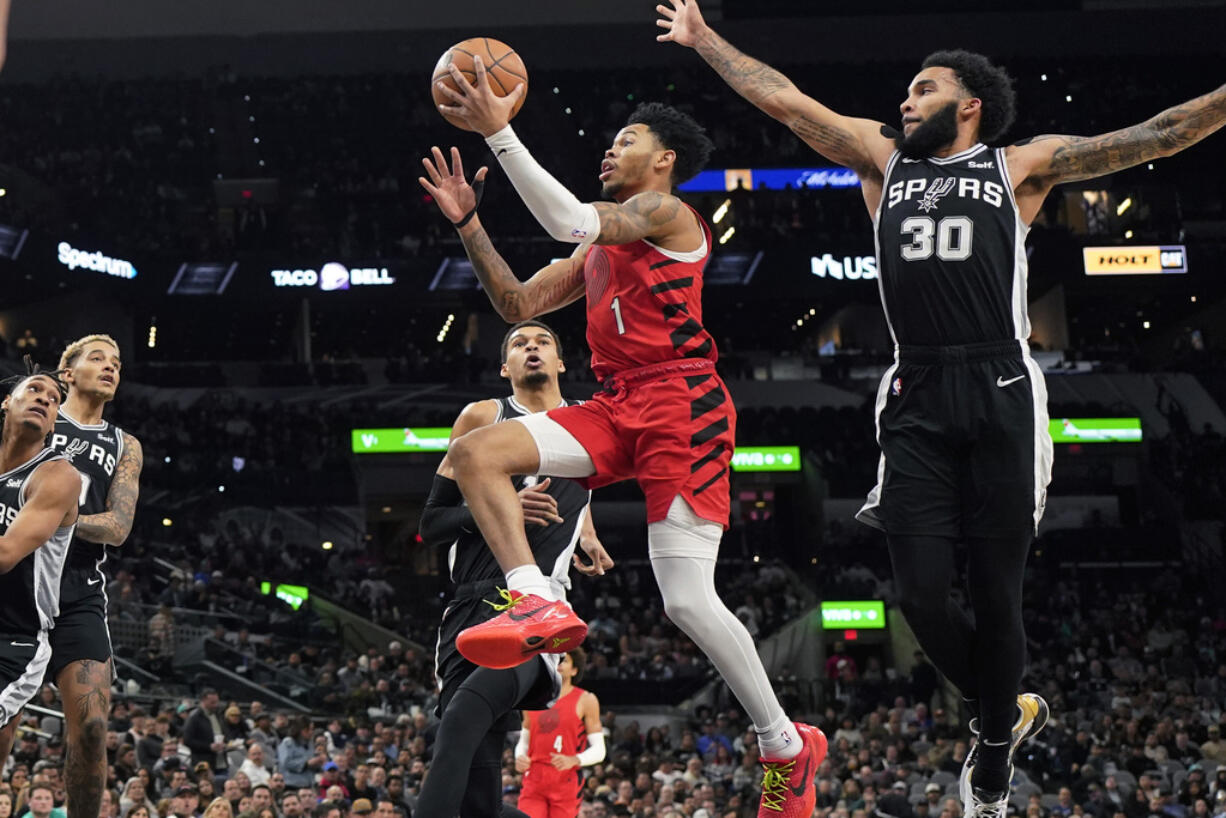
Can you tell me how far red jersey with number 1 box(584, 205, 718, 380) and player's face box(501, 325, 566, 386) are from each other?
1.16 metres

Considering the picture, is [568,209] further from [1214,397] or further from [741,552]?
[1214,397]

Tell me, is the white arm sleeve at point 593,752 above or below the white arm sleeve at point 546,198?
below

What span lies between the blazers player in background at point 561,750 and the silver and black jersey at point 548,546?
8.78 feet

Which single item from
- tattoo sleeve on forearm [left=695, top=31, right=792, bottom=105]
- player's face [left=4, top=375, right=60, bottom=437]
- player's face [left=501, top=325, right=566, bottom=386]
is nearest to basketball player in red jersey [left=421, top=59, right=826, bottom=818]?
tattoo sleeve on forearm [left=695, top=31, right=792, bottom=105]

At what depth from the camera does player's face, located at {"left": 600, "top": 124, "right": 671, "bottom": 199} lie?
19.7 feet

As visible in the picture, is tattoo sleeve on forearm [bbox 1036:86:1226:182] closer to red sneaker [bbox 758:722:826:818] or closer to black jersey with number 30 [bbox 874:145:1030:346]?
black jersey with number 30 [bbox 874:145:1030:346]

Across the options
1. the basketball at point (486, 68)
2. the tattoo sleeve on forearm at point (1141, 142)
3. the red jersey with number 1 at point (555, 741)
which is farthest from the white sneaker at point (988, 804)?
the red jersey with number 1 at point (555, 741)

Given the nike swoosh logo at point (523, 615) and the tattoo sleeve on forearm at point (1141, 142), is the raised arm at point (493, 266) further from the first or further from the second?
the tattoo sleeve on forearm at point (1141, 142)

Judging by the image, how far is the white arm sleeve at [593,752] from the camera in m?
9.91

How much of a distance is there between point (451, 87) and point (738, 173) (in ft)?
106

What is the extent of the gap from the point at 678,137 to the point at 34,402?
3306 mm

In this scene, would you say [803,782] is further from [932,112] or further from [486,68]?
[486,68]

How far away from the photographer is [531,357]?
22.9ft

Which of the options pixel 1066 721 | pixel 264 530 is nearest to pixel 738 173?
pixel 264 530
